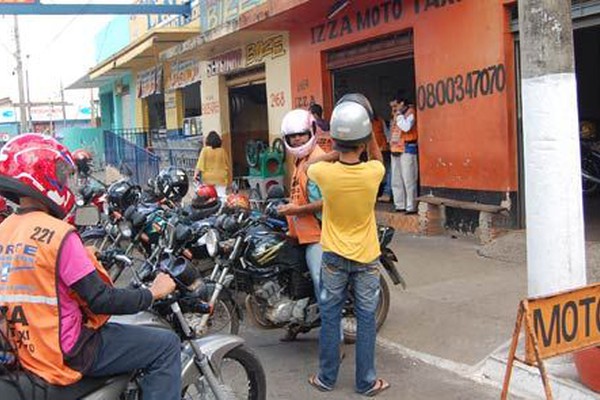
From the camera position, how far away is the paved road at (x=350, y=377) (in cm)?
479

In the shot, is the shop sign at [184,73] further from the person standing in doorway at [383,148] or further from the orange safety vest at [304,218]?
the orange safety vest at [304,218]

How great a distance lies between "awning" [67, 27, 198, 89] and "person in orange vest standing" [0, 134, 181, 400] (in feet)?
50.0

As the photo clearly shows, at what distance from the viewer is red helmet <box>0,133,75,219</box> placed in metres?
2.92

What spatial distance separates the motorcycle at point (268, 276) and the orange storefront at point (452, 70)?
3903 millimetres

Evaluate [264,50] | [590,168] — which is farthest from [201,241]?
[264,50]

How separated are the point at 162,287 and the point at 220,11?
14.2 meters

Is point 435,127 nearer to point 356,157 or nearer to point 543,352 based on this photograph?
point 356,157

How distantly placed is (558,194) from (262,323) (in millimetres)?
2305

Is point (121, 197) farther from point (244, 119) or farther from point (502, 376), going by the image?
point (244, 119)

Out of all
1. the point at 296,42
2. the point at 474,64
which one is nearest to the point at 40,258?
the point at 474,64

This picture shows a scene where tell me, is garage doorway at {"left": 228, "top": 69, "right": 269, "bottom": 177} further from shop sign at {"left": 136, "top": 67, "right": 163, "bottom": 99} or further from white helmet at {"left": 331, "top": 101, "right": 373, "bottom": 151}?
white helmet at {"left": 331, "top": 101, "right": 373, "bottom": 151}

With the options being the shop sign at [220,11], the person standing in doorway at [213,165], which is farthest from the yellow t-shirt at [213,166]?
the shop sign at [220,11]

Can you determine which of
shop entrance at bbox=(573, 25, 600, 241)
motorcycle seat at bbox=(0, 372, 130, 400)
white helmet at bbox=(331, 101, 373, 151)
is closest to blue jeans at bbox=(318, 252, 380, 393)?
white helmet at bbox=(331, 101, 373, 151)

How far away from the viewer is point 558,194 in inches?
178
